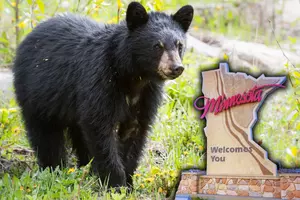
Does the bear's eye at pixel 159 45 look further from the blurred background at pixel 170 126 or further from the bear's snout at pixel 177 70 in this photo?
the blurred background at pixel 170 126

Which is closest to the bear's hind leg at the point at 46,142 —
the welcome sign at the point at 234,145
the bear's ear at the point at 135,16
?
the bear's ear at the point at 135,16

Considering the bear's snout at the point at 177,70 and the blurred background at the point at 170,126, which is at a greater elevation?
the bear's snout at the point at 177,70

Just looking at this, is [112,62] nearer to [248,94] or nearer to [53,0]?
[248,94]

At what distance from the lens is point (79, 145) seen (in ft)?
23.1

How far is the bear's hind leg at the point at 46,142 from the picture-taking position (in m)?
6.77

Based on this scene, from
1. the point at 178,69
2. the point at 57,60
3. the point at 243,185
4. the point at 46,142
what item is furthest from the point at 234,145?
the point at 46,142

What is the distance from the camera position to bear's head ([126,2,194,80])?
18.7 ft

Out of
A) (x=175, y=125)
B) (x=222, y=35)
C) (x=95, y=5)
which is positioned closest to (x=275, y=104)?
(x=175, y=125)

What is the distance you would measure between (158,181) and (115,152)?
0.48 metres

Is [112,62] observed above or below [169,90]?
above

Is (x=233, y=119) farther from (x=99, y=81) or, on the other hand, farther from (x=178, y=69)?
(x=99, y=81)

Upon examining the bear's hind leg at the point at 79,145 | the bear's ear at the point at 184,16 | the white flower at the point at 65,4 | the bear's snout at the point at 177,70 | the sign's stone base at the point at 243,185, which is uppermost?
the bear's ear at the point at 184,16

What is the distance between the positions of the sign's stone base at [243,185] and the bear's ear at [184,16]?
1.57m

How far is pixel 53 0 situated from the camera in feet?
34.8
